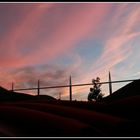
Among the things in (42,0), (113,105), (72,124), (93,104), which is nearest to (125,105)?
(113,105)

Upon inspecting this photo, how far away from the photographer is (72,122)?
11.2ft

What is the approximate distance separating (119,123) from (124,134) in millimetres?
144

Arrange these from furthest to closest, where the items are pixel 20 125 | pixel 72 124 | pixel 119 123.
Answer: pixel 20 125 < pixel 119 123 < pixel 72 124

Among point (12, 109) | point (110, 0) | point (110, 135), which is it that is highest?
point (110, 0)

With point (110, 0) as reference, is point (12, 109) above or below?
below

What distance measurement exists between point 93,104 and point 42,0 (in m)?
1.85

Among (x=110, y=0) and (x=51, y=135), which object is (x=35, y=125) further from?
(x=110, y=0)

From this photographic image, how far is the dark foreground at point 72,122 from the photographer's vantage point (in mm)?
3266

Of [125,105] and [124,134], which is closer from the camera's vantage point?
[124,134]

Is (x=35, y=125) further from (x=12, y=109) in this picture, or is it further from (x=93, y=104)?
(x=93, y=104)

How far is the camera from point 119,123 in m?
3.53

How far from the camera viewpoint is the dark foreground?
3.27 metres

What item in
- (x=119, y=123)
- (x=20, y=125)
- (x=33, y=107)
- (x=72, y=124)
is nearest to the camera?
(x=72, y=124)

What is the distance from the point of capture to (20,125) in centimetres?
381
